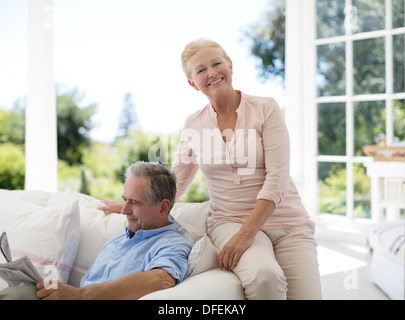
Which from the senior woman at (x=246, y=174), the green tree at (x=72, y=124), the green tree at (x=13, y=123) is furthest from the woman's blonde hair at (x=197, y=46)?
the green tree at (x=13, y=123)

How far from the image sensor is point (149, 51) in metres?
5.05

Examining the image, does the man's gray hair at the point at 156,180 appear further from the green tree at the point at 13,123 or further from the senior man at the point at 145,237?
A: the green tree at the point at 13,123

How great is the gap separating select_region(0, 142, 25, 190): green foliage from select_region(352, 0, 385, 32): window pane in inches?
151

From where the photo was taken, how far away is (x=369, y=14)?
3.68 m

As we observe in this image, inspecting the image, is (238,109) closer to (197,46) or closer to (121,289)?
(197,46)

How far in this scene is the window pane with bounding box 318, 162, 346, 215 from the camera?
12.8ft

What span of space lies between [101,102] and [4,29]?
1.37m

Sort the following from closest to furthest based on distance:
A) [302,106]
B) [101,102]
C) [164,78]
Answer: [302,106], [164,78], [101,102]

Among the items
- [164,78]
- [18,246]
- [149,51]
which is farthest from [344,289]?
[149,51]

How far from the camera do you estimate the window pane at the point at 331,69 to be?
3.87m

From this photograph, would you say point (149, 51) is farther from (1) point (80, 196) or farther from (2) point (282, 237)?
(2) point (282, 237)

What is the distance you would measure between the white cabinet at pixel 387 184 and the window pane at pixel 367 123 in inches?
24.3

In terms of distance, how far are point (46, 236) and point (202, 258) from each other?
0.64m
